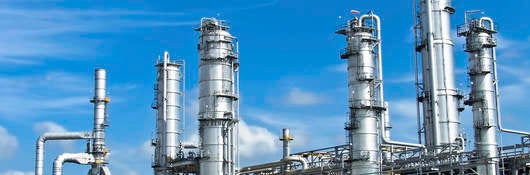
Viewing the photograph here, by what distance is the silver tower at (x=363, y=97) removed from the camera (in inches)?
1922

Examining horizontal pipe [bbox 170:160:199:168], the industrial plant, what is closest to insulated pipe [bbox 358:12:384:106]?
the industrial plant

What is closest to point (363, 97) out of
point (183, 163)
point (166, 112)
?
point (183, 163)

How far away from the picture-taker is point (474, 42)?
51.6 m

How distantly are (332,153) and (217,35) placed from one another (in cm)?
1133

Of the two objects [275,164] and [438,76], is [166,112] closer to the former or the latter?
[275,164]

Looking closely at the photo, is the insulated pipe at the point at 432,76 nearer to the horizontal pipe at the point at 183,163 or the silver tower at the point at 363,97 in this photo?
the silver tower at the point at 363,97

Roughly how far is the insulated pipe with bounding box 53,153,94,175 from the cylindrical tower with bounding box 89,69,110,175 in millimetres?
569

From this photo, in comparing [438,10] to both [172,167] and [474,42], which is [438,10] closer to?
[474,42]

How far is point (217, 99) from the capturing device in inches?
2122

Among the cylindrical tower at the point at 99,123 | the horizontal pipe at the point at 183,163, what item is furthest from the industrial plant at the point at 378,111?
the cylindrical tower at the point at 99,123

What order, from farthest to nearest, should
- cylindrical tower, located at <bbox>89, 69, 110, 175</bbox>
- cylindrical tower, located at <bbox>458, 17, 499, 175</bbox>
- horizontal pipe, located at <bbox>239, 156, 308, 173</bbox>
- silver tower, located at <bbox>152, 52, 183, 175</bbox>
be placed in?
cylindrical tower, located at <bbox>89, 69, 110, 175</bbox>
silver tower, located at <bbox>152, 52, 183, 175</bbox>
horizontal pipe, located at <bbox>239, 156, 308, 173</bbox>
cylindrical tower, located at <bbox>458, 17, 499, 175</bbox>

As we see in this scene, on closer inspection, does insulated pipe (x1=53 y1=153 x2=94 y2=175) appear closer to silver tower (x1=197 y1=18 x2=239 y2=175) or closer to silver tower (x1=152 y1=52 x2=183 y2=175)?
silver tower (x1=152 y1=52 x2=183 y2=175)

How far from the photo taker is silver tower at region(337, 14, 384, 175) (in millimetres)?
48812

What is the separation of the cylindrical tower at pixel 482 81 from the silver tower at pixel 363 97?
580cm
